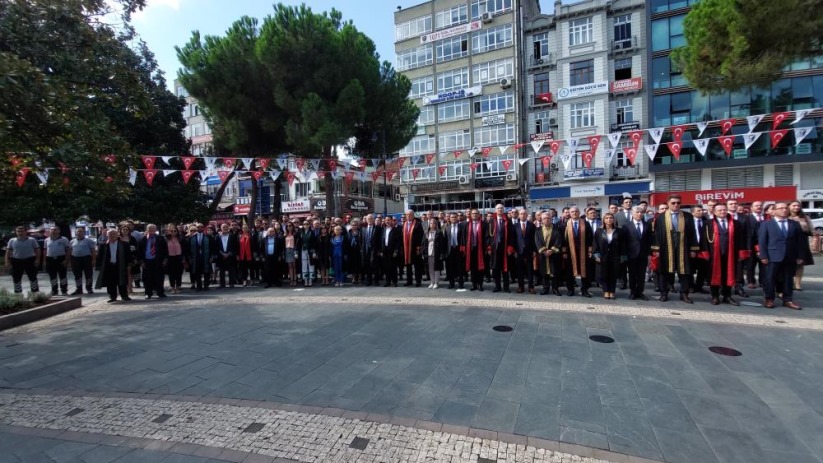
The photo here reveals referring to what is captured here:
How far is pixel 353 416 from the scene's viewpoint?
3.66 metres

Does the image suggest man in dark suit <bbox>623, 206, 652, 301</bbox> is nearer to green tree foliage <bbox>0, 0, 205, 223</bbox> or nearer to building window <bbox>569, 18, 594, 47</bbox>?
green tree foliage <bbox>0, 0, 205, 223</bbox>

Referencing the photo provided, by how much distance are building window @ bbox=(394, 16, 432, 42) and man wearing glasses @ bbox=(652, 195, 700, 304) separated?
36040 millimetres

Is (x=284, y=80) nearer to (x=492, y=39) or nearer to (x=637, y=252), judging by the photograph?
(x=637, y=252)

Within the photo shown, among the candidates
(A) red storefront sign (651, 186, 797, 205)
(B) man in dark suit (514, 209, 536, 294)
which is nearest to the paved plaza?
(B) man in dark suit (514, 209, 536, 294)

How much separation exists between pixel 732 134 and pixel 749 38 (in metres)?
24.8

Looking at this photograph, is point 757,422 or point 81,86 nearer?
point 757,422

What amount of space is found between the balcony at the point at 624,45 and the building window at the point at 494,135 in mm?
9393

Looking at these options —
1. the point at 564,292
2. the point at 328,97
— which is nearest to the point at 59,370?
the point at 564,292

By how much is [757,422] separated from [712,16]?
798 cm

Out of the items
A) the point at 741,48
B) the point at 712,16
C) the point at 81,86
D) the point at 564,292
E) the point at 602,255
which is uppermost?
the point at 712,16

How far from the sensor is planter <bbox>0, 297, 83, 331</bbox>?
730cm

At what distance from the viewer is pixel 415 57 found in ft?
131

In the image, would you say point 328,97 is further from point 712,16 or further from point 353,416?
point 353,416

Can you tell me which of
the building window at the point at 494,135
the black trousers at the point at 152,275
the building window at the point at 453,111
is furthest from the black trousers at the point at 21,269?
the building window at the point at 453,111
